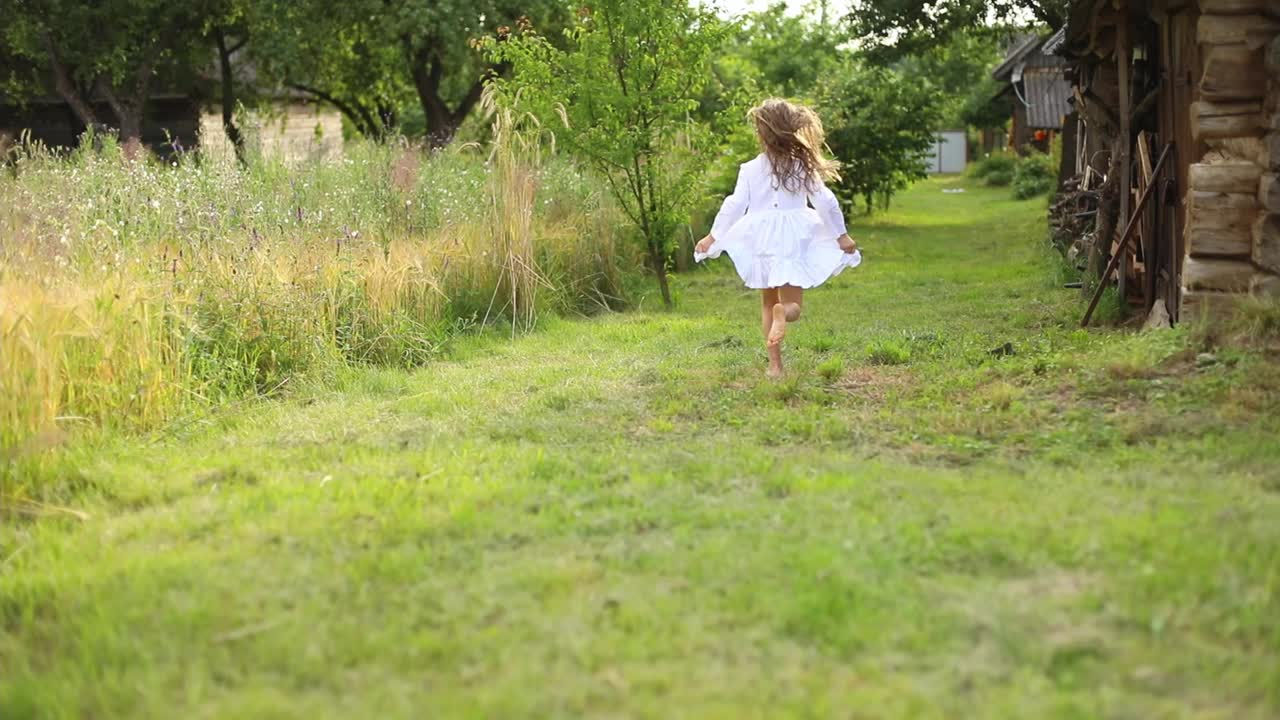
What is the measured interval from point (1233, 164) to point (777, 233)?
281 centimetres

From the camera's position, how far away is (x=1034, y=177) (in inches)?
1289

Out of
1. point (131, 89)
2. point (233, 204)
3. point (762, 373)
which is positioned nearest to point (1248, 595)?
point (762, 373)

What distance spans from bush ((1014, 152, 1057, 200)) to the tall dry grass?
20506mm

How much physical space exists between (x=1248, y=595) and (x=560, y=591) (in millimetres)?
2134

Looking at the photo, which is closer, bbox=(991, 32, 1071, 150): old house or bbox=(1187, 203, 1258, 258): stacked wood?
bbox=(1187, 203, 1258, 258): stacked wood

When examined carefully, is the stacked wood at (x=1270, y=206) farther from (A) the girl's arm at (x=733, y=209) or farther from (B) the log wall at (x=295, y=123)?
(B) the log wall at (x=295, y=123)

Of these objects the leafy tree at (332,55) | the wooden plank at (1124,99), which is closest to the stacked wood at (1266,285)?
the wooden plank at (1124,99)

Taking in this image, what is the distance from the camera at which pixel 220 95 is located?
33812mm

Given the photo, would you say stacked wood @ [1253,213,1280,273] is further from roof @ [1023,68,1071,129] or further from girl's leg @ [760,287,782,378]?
roof @ [1023,68,1071,129]

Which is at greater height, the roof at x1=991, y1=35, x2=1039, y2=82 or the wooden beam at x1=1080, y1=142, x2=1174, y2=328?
the roof at x1=991, y1=35, x2=1039, y2=82

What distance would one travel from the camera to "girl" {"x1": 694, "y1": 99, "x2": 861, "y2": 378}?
8539 mm

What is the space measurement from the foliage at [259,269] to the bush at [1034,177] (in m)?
20.6

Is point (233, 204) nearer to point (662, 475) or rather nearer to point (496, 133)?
point (496, 133)

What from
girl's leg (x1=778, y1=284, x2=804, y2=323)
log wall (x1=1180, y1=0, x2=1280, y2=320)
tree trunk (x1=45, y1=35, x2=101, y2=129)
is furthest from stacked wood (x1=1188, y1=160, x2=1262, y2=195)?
tree trunk (x1=45, y1=35, x2=101, y2=129)
